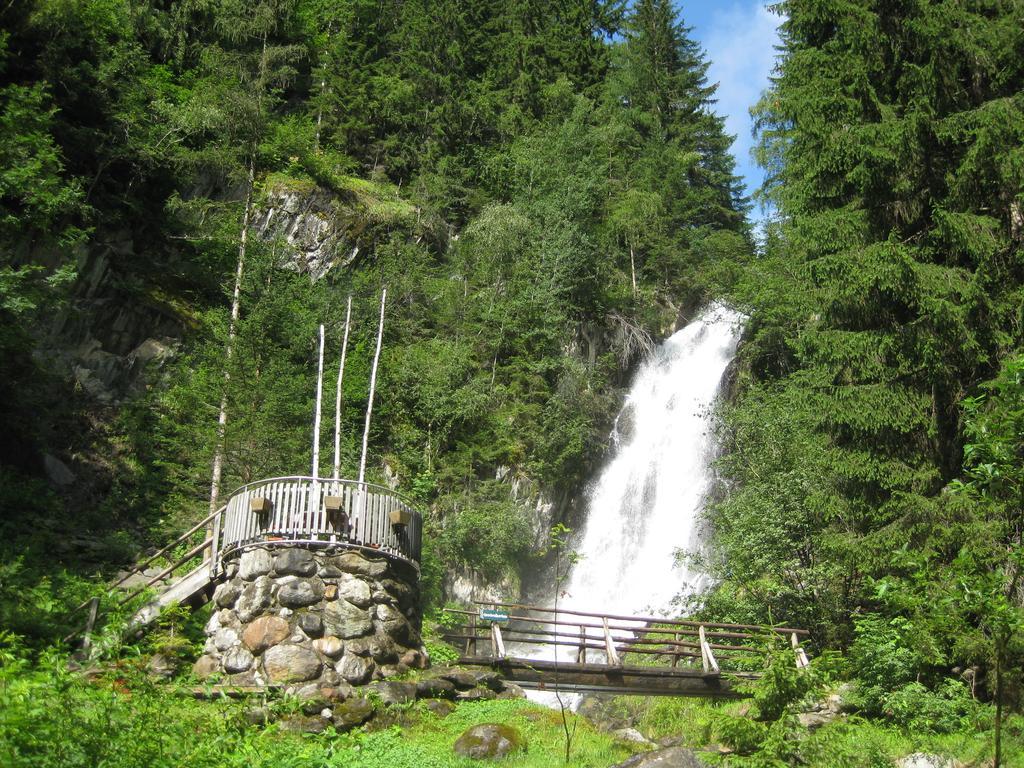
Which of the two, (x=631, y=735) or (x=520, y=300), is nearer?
(x=631, y=735)

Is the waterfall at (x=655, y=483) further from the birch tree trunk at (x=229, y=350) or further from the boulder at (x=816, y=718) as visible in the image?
the birch tree trunk at (x=229, y=350)

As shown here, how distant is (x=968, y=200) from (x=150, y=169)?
19.8 m

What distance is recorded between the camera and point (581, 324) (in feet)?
88.3

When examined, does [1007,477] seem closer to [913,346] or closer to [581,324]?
[913,346]

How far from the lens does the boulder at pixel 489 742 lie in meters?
9.64

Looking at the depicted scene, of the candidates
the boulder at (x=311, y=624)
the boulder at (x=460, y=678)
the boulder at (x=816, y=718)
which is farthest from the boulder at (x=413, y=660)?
the boulder at (x=816, y=718)

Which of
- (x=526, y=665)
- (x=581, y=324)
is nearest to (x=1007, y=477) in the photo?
(x=526, y=665)

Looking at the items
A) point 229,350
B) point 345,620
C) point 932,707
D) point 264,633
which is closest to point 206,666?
point 264,633

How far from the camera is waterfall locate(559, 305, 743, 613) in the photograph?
69.2 ft

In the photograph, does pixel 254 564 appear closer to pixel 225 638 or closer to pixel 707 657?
pixel 225 638

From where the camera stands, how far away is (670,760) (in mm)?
8227

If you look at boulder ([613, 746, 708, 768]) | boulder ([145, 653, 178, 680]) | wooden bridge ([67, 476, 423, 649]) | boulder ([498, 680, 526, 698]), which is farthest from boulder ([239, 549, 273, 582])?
boulder ([613, 746, 708, 768])

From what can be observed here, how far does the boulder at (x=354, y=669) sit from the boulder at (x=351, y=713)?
33cm

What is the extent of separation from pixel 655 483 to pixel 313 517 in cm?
1368
